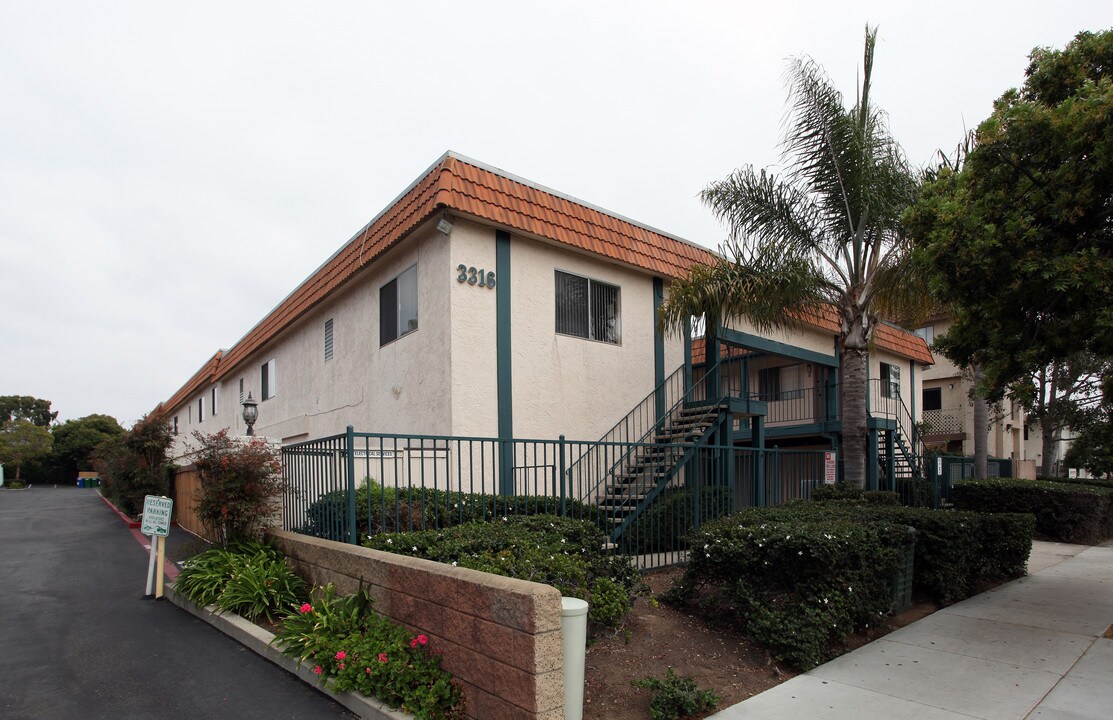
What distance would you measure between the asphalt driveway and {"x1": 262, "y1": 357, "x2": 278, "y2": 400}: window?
28.5ft

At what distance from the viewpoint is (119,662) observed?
6.15 metres

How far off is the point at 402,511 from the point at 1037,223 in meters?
7.15

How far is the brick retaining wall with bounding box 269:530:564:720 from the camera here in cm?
399

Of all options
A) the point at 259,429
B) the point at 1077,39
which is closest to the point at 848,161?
the point at 1077,39

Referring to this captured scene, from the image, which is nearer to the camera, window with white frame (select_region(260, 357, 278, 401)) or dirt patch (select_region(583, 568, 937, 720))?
dirt patch (select_region(583, 568, 937, 720))

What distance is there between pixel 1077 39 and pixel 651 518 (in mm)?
7023

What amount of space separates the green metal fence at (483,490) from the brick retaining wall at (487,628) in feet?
4.95

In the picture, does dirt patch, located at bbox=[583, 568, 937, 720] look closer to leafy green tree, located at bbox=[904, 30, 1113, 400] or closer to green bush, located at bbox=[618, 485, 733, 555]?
green bush, located at bbox=[618, 485, 733, 555]

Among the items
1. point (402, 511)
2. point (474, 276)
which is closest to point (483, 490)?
point (402, 511)

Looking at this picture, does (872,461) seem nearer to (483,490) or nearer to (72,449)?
(483,490)

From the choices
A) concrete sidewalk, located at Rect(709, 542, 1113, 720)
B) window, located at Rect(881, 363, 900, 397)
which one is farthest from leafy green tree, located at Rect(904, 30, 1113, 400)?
window, located at Rect(881, 363, 900, 397)

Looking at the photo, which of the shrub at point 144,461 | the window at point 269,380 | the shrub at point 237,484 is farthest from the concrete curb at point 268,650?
the window at point 269,380

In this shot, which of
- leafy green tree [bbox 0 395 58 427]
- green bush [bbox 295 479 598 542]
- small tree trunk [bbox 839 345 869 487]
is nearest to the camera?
green bush [bbox 295 479 598 542]

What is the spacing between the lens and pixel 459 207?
9.89 metres
